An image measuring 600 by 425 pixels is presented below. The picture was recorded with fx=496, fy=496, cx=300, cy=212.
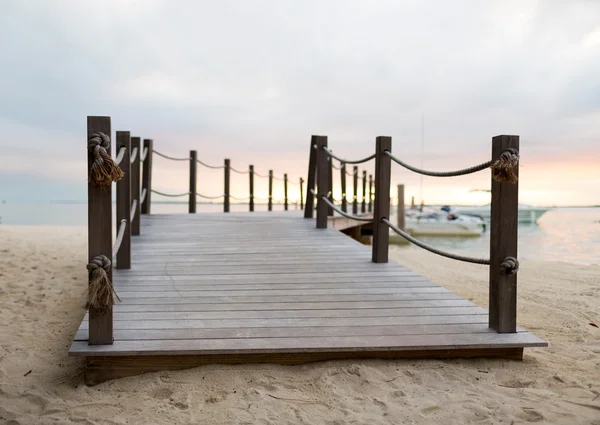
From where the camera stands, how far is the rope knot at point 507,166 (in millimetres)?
2639

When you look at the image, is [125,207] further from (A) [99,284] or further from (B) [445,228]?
(B) [445,228]

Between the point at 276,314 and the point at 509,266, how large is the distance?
139 centimetres

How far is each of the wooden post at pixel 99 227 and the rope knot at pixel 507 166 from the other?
202 centimetres

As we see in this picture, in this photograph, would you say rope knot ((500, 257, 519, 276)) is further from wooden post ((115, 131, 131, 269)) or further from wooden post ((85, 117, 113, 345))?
wooden post ((115, 131, 131, 269))

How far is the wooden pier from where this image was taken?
2.57 metres

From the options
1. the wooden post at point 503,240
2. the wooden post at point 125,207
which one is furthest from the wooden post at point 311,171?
the wooden post at point 503,240

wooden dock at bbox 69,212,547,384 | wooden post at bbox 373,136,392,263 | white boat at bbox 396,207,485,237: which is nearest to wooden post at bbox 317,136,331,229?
wooden dock at bbox 69,212,547,384

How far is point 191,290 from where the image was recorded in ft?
11.7

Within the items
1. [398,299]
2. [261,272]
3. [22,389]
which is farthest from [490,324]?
[22,389]

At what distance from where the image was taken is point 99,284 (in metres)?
2.45

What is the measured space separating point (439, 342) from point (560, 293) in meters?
4.52

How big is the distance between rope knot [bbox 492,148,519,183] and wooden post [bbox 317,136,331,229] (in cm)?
361

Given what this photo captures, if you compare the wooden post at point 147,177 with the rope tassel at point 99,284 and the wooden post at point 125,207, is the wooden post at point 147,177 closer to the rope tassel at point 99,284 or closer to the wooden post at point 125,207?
the wooden post at point 125,207

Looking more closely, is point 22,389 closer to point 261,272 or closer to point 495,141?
point 261,272
